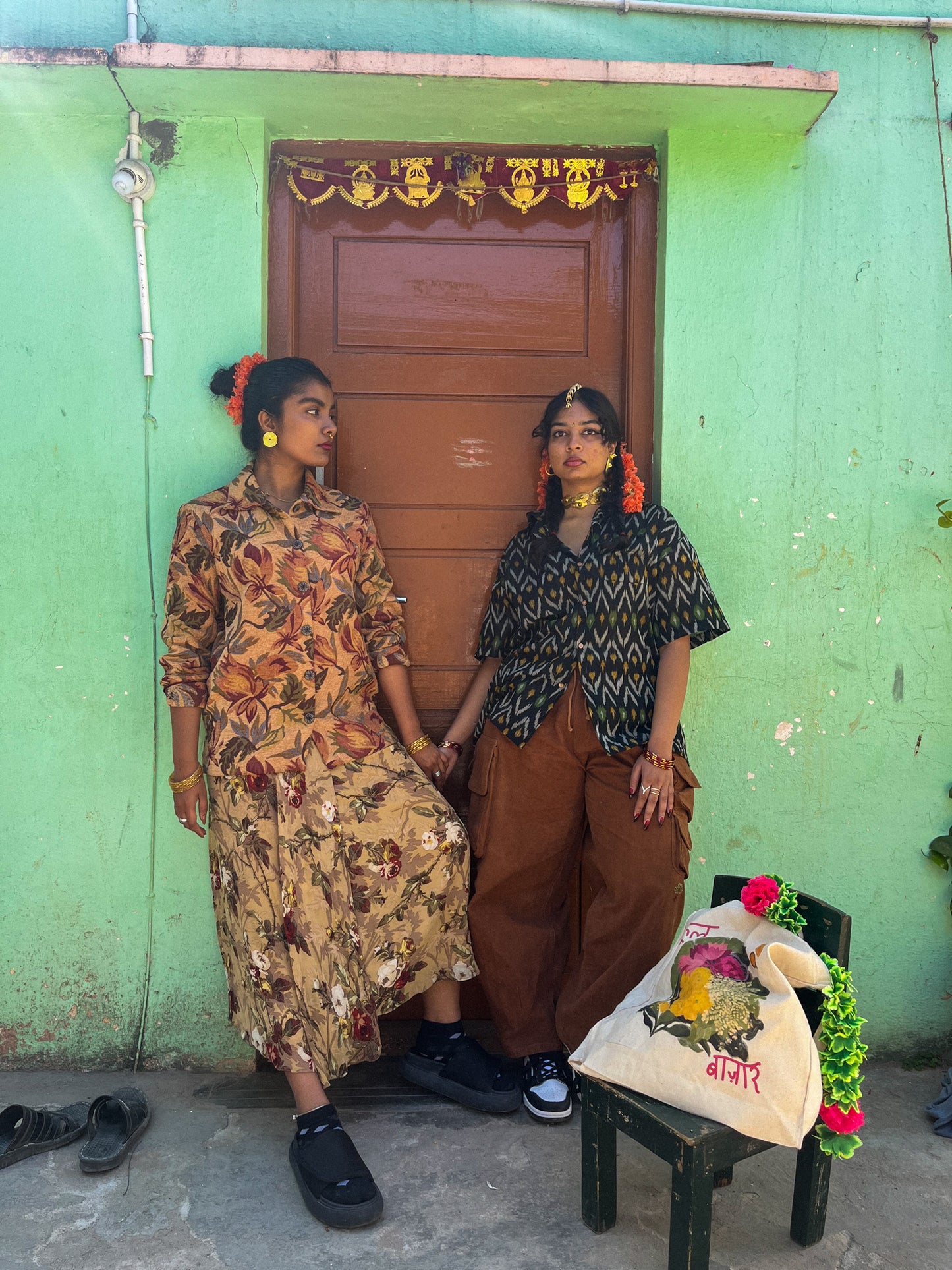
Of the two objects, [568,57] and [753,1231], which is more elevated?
[568,57]

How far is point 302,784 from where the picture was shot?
2.75 m

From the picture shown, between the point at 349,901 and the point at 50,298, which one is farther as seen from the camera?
the point at 50,298

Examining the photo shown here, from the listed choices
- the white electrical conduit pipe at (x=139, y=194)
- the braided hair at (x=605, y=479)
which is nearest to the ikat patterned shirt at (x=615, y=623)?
the braided hair at (x=605, y=479)

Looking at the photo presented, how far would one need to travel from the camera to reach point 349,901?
2770 millimetres

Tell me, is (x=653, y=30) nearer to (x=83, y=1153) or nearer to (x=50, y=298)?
(x=50, y=298)

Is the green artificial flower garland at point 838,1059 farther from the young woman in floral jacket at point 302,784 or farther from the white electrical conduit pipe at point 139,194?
the white electrical conduit pipe at point 139,194

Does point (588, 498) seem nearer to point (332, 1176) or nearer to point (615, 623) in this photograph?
point (615, 623)

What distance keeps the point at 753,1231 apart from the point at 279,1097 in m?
1.44

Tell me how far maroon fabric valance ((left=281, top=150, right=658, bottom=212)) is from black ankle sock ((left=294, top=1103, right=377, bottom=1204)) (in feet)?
9.45

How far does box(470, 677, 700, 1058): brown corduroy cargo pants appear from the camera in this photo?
9.10 feet

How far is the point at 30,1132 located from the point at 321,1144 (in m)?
0.83

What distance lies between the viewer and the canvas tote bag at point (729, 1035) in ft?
6.37

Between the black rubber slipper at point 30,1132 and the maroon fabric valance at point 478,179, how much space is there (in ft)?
9.73

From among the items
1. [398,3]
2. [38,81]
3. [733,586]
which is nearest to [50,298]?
[38,81]
